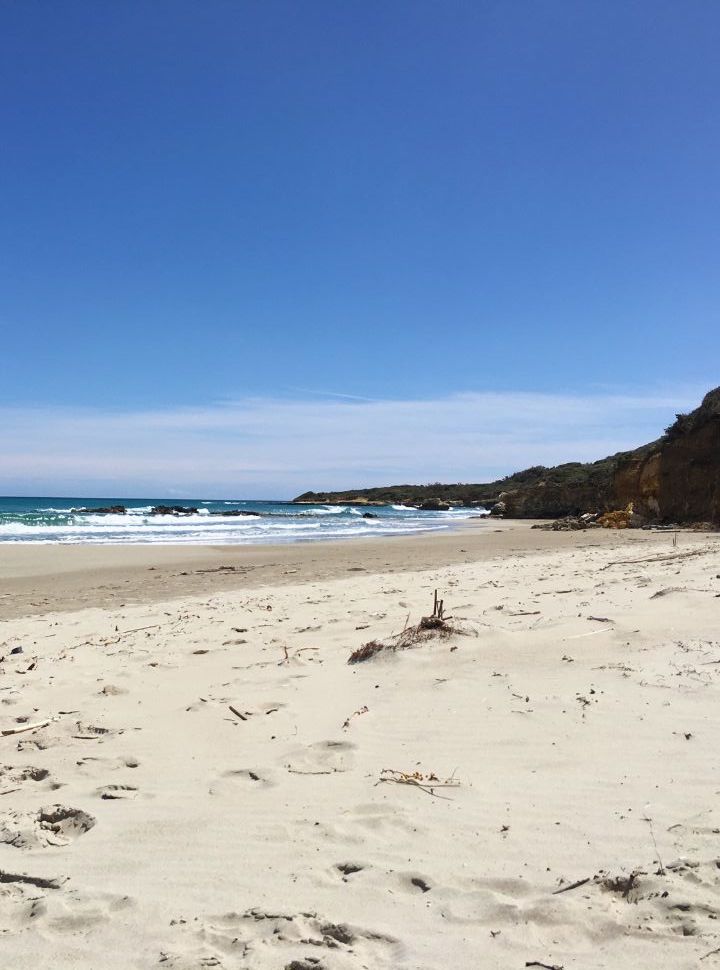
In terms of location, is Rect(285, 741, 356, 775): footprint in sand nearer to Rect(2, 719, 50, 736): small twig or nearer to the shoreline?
Rect(2, 719, 50, 736): small twig

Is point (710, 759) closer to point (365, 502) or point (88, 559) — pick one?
point (88, 559)

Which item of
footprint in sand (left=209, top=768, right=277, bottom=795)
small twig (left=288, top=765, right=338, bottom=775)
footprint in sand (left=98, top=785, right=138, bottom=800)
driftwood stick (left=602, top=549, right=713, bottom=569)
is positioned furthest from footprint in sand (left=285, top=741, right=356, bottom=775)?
driftwood stick (left=602, top=549, right=713, bottom=569)

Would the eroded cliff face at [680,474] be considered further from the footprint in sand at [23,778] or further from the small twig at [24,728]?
the footprint in sand at [23,778]

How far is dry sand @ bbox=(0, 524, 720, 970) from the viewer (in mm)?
2248

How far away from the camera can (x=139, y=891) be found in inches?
101

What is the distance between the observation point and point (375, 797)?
3.21 metres

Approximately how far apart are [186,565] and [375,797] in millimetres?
14766

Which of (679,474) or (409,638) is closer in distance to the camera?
(409,638)

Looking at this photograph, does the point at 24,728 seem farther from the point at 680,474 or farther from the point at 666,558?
the point at 680,474

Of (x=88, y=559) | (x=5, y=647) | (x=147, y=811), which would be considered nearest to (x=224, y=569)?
(x=88, y=559)

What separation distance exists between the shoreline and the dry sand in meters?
5.45

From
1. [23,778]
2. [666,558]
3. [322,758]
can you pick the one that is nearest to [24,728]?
[23,778]

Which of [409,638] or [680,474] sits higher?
[680,474]

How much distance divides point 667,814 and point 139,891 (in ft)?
7.01
